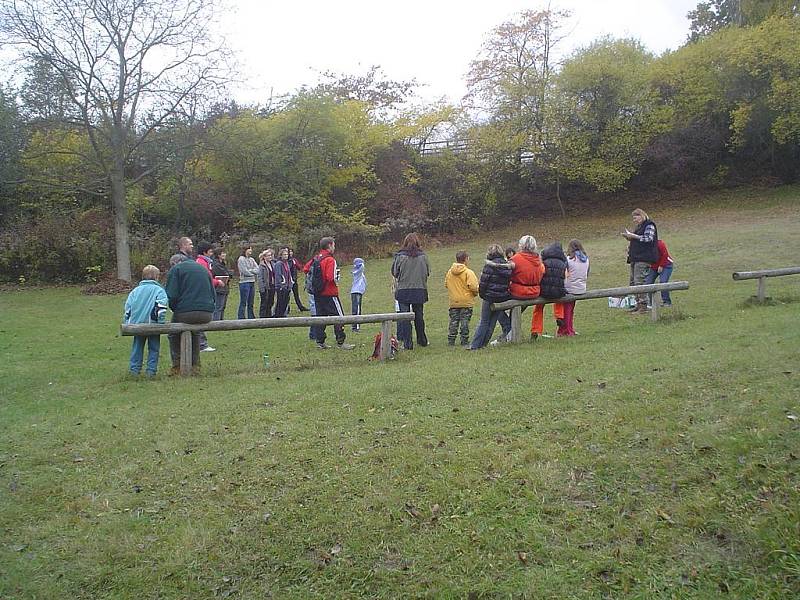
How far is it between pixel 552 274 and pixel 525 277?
440 millimetres

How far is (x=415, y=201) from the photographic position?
1345 inches

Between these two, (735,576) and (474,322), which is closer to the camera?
(735,576)

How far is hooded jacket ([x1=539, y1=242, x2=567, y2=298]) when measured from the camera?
10.5m

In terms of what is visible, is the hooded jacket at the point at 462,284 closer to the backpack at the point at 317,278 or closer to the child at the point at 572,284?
the child at the point at 572,284

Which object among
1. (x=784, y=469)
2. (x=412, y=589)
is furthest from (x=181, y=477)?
(x=784, y=469)

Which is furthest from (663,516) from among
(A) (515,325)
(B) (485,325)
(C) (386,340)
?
(A) (515,325)

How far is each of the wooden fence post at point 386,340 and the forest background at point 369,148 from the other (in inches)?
714

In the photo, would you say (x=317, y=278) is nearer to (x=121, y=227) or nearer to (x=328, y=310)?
(x=328, y=310)

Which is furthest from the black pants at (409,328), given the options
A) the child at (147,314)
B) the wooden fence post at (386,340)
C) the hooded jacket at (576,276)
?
the child at (147,314)

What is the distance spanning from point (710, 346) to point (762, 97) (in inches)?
1147

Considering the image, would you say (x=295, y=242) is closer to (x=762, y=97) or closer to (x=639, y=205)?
(x=639, y=205)

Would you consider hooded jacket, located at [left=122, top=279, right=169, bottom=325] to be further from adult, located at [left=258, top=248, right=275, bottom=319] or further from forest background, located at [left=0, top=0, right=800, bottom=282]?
forest background, located at [left=0, top=0, right=800, bottom=282]

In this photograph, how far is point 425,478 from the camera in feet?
16.4

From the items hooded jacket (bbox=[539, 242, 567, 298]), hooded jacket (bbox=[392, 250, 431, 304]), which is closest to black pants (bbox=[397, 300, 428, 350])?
hooded jacket (bbox=[392, 250, 431, 304])
